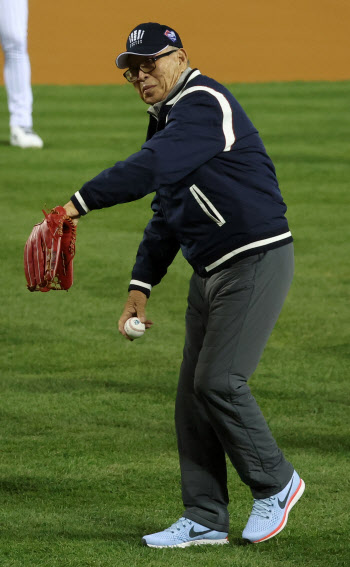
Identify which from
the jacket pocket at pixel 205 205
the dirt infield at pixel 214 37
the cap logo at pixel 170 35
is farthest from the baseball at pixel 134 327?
the dirt infield at pixel 214 37

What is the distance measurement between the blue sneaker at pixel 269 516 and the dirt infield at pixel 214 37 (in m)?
18.2

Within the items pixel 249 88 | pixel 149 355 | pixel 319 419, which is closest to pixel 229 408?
pixel 319 419

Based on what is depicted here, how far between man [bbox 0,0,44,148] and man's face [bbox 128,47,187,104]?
10.8 meters

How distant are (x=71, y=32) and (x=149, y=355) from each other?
1853cm

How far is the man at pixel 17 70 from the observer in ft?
47.6

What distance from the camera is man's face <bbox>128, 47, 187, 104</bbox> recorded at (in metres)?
3.75

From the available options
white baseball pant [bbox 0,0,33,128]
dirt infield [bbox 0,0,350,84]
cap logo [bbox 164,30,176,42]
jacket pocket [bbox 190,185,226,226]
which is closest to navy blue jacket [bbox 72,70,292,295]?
jacket pocket [bbox 190,185,226,226]

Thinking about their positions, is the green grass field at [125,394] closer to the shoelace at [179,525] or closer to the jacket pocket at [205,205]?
the shoelace at [179,525]

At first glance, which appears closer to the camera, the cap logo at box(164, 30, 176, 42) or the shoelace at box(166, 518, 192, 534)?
the cap logo at box(164, 30, 176, 42)

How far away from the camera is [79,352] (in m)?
7.08

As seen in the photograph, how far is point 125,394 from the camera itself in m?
6.16

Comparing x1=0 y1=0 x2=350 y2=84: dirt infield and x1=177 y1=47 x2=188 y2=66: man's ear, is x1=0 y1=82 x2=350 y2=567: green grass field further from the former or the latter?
x1=0 y1=0 x2=350 y2=84: dirt infield

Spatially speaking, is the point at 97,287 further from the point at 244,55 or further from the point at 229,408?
the point at 244,55

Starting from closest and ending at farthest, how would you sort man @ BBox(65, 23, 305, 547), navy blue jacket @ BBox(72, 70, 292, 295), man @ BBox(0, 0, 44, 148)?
navy blue jacket @ BBox(72, 70, 292, 295) → man @ BBox(65, 23, 305, 547) → man @ BBox(0, 0, 44, 148)
